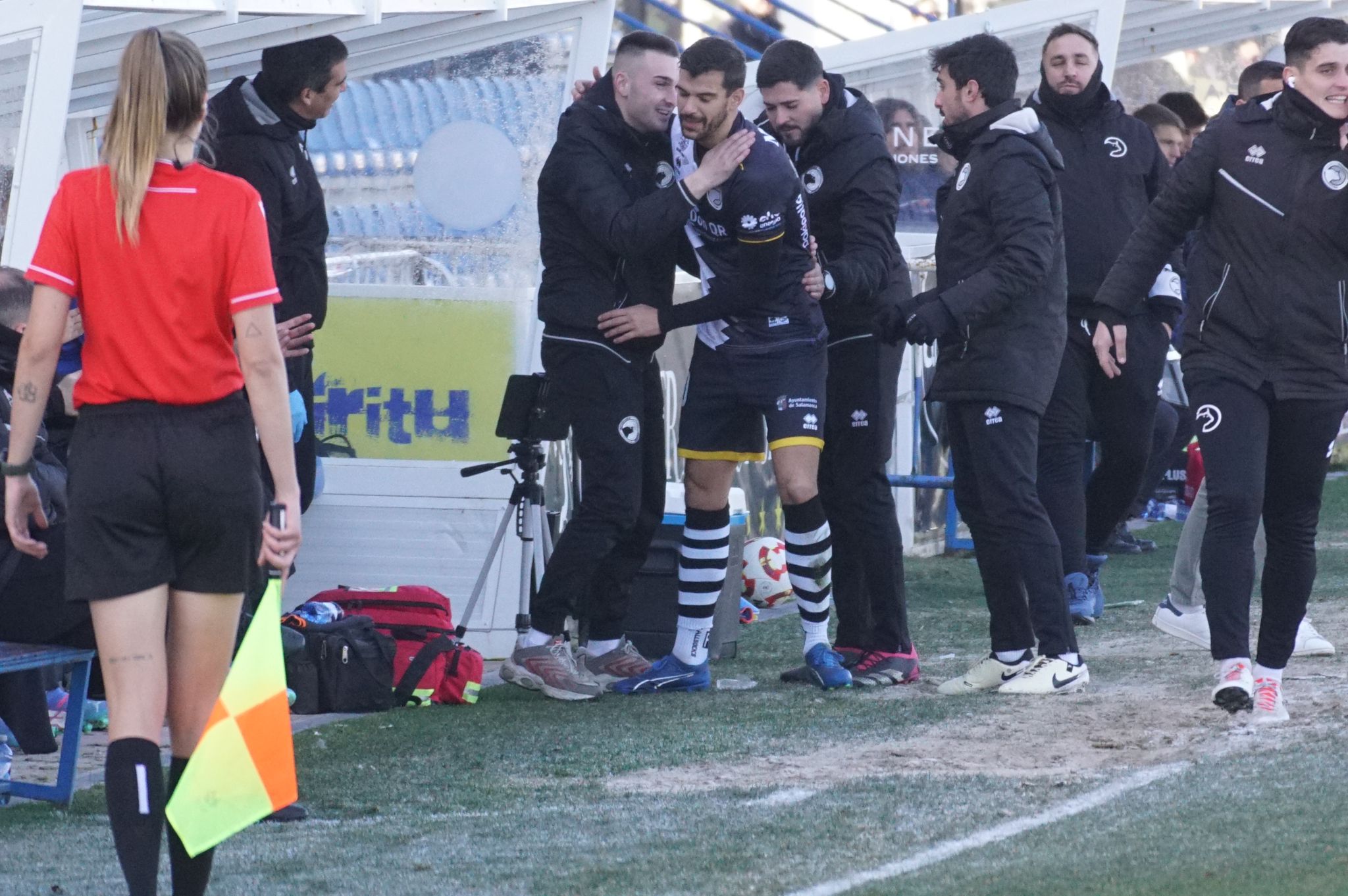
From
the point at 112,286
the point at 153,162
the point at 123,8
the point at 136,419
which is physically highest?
the point at 123,8

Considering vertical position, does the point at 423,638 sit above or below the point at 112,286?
below

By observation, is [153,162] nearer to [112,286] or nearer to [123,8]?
[112,286]

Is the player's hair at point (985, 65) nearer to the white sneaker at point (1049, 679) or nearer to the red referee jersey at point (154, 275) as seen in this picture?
the white sneaker at point (1049, 679)

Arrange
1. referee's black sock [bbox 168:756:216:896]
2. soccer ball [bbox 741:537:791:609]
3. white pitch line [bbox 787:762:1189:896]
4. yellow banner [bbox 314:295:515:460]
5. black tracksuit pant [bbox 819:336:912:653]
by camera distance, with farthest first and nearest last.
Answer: soccer ball [bbox 741:537:791:609], yellow banner [bbox 314:295:515:460], black tracksuit pant [bbox 819:336:912:653], white pitch line [bbox 787:762:1189:896], referee's black sock [bbox 168:756:216:896]

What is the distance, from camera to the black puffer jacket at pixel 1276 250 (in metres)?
5.41

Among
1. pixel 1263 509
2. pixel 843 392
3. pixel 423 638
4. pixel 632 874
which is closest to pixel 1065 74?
pixel 843 392

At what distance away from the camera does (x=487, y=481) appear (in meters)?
7.64

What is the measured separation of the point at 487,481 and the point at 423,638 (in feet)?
3.62

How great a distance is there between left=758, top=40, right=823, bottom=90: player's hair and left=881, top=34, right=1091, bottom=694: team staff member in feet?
1.29

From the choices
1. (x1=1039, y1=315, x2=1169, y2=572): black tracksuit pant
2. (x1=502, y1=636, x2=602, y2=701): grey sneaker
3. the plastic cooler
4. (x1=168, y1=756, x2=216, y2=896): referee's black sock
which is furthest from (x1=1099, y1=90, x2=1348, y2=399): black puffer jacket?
(x1=168, y1=756, x2=216, y2=896): referee's black sock

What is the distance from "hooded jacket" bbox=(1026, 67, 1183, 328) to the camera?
303 inches

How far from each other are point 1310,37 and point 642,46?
Answer: 207 cm

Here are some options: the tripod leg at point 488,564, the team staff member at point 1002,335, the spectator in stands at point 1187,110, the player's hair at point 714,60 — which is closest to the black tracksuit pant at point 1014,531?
the team staff member at point 1002,335

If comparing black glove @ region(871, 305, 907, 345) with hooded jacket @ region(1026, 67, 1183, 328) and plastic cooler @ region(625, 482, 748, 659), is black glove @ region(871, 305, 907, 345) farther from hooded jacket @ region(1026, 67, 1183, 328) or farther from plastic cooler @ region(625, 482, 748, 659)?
hooded jacket @ region(1026, 67, 1183, 328)
